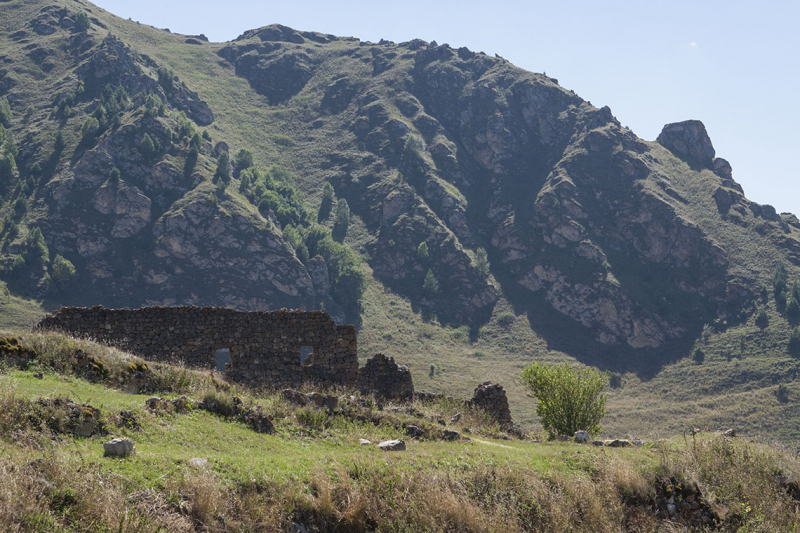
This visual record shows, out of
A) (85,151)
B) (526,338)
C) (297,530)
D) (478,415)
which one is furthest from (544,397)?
(85,151)

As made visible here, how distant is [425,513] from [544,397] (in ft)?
37.5

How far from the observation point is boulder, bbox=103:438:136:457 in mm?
8727

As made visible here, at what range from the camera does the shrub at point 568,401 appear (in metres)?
19.4

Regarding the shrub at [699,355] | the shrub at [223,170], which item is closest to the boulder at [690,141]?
the shrub at [699,355]

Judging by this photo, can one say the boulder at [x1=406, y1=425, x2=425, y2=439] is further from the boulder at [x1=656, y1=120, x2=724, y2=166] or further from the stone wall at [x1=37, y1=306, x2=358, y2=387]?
the boulder at [x1=656, y1=120, x2=724, y2=166]

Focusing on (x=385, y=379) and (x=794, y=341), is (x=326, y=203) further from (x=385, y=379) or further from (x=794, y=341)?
(x=385, y=379)

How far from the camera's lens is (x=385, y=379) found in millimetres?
19656

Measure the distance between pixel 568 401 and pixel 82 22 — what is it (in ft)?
535

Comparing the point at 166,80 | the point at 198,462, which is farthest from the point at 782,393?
the point at 166,80

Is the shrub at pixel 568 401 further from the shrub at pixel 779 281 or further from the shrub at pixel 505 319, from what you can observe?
the shrub at pixel 779 281

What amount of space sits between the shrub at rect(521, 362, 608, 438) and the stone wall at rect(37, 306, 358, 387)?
20.8 ft

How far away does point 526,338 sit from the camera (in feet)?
331

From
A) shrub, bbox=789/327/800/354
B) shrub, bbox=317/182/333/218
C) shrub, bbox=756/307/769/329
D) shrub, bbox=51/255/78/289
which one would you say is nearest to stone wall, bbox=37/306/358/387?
shrub, bbox=51/255/78/289

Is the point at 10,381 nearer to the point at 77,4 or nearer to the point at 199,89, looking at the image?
the point at 199,89
